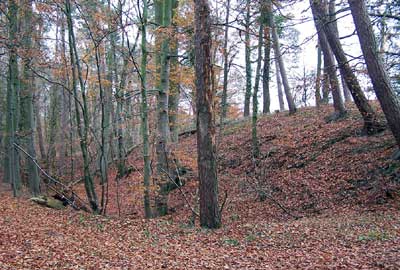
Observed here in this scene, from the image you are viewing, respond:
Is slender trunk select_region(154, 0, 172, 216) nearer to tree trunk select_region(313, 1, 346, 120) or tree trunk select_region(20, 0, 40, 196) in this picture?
tree trunk select_region(313, 1, 346, 120)

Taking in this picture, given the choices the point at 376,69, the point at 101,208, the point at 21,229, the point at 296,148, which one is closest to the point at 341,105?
the point at 296,148

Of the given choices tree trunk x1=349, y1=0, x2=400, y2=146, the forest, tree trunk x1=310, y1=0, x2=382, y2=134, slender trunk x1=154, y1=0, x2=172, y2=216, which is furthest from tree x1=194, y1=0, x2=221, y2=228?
tree trunk x1=310, y1=0, x2=382, y2=134

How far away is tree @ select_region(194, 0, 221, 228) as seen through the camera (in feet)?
30.0

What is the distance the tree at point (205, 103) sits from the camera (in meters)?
9.16

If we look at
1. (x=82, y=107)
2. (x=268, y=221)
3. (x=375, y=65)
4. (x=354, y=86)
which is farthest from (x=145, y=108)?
(x=354, y=86)

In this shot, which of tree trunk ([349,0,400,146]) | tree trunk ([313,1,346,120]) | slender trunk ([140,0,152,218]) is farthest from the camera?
tree trunk ([313,1,346,120])

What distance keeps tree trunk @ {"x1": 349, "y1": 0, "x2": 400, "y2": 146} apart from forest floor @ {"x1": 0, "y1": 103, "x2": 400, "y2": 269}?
7.93ft

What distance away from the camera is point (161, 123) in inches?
501

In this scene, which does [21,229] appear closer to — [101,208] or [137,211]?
[101,208]

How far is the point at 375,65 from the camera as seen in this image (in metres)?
9.12

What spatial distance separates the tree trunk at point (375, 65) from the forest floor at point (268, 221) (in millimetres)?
2418

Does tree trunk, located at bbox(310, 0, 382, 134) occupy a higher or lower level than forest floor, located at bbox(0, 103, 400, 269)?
higher

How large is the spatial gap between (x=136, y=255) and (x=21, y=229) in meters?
3.28

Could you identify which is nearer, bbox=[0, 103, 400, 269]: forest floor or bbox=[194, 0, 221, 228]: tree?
bbox=[0, 103, 400, 269]: forest floor
